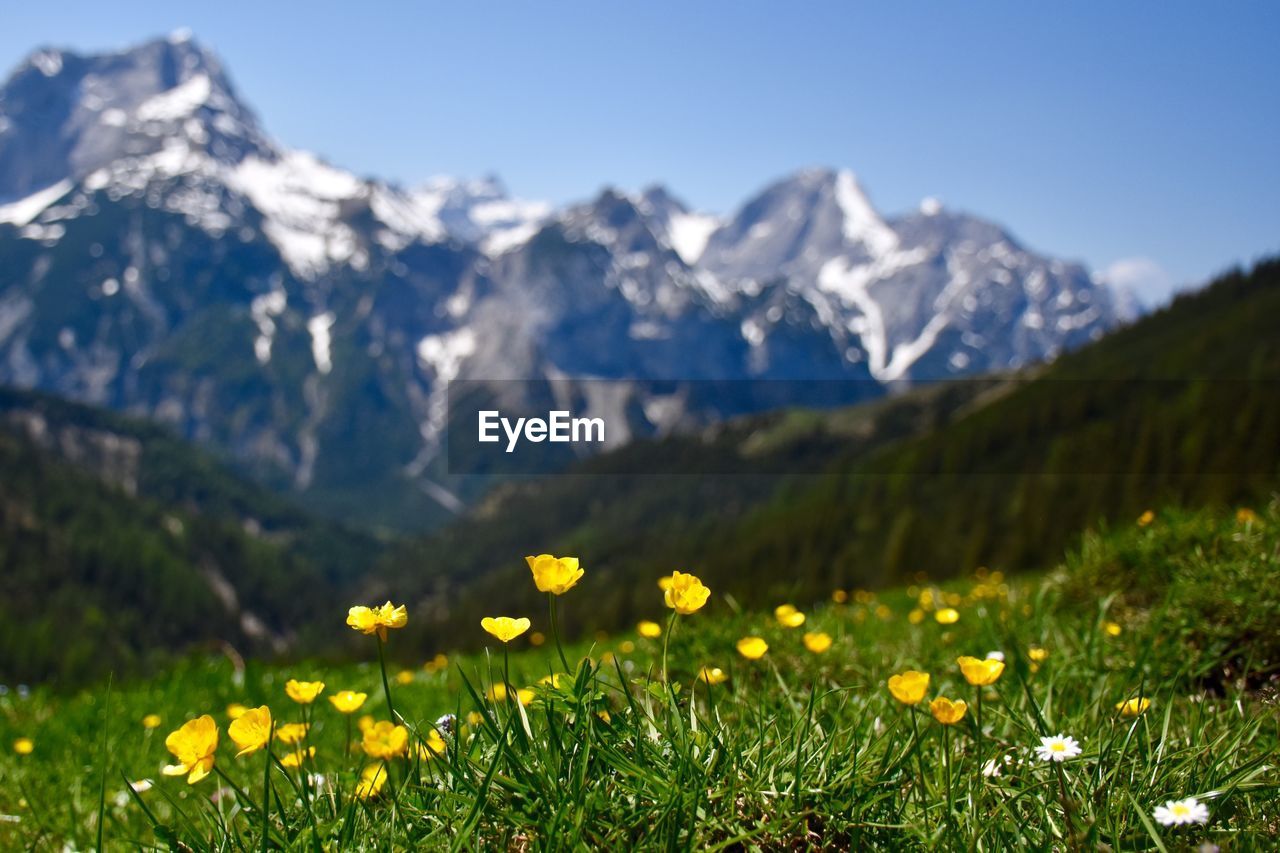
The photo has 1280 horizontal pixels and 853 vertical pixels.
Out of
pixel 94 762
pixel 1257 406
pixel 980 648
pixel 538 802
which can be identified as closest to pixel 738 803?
pixel 538 802

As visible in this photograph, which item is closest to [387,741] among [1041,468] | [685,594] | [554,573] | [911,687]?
[554,573]

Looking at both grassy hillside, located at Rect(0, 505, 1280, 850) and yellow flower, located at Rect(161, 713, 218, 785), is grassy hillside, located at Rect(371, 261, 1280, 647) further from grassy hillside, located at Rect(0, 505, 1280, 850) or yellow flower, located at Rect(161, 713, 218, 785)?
yellow flower, located at Rect(161, 713, 218, 785)

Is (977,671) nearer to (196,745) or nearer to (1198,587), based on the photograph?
(196,745)

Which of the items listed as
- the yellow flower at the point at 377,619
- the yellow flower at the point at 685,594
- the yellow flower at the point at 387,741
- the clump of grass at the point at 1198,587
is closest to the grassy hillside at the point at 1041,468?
the clump of grass at the point at 1198,587

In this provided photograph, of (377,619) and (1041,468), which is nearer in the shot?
(377,619)

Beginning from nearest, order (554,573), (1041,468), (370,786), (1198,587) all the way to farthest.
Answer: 1. (554,573)
2. (370,786)
3. (1198,587)
4. (1041,468)

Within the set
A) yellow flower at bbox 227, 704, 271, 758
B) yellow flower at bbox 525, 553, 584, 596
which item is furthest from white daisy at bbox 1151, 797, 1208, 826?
yellow flower at bbox 227, 704, 271, 758

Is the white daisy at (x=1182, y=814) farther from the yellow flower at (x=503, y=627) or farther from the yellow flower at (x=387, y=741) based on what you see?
the yellow flower at (x=387, y=741)
